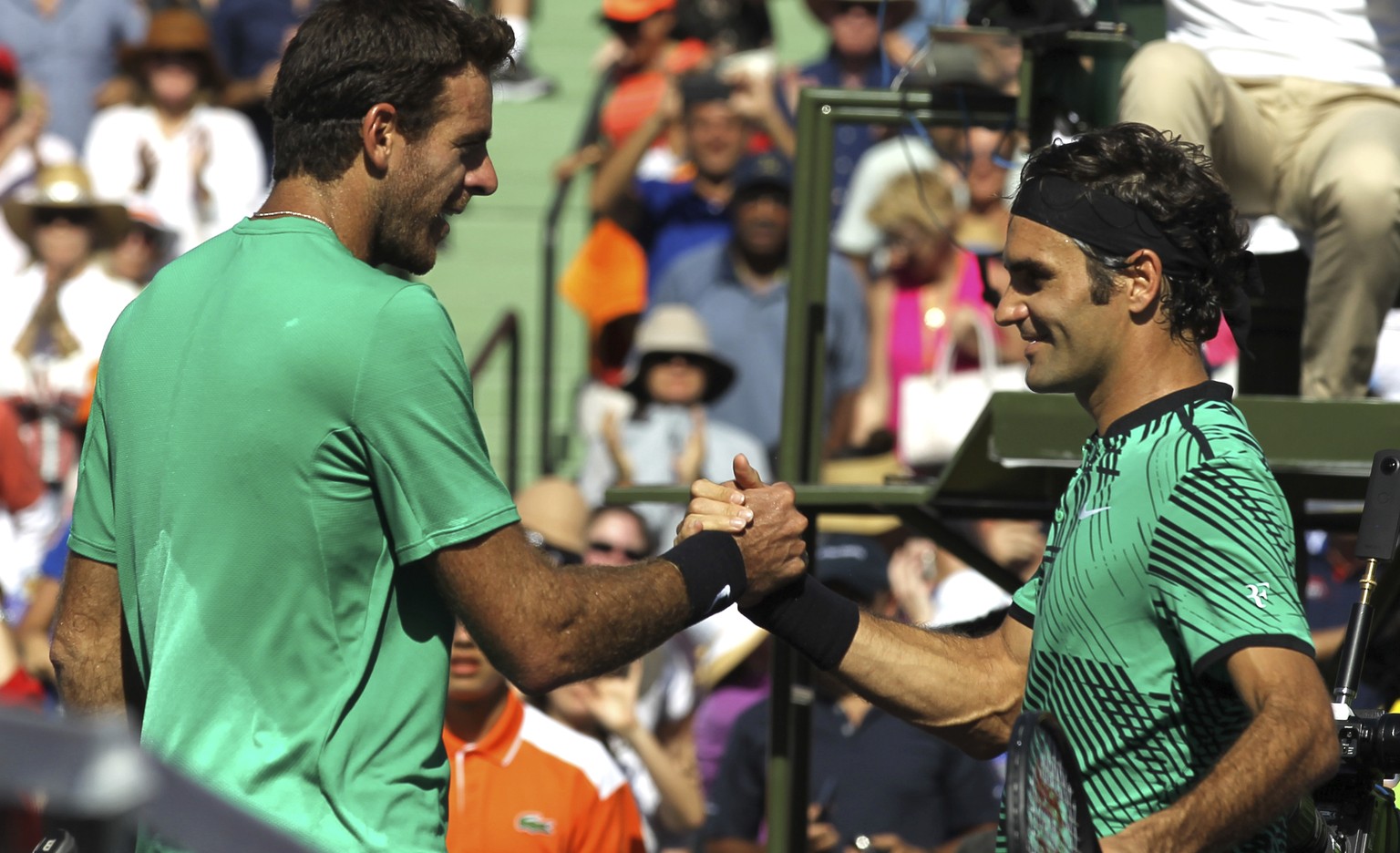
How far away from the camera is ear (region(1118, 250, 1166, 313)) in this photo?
2918mm

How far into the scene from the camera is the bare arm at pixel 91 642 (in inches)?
118

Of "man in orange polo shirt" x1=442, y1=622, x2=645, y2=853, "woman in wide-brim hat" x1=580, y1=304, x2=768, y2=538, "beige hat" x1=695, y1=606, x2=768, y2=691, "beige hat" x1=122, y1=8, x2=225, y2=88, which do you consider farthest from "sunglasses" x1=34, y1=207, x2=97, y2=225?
"man in orange polo shirt" x1=442, y1=622, x2=645, y2=853

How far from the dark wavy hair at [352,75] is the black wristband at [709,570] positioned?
2.72 feet

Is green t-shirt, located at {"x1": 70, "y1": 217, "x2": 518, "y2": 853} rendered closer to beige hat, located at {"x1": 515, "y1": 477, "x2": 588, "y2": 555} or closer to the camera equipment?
the camera equipment

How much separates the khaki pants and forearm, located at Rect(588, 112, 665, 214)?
419 centimetres

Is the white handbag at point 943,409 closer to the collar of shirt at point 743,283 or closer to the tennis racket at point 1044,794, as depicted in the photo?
the collar of shirt at point 743,283

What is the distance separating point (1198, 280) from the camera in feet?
9.66

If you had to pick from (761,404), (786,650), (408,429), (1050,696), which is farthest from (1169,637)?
(761,404)

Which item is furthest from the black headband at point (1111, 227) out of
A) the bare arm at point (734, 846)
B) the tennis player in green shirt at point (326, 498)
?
the bare arm at point (734, 846)

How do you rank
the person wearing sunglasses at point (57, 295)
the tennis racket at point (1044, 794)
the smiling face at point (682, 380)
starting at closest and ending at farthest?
the tennis racket at point (1044, 794) < the smiling face at point (682, 380) < the person wearing sunglasses at point (57, 295)

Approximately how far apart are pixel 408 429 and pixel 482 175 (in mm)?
526

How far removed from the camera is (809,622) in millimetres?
3453

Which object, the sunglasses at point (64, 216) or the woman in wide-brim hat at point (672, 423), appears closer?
the woman in wide-brim hat at point (672, 423)

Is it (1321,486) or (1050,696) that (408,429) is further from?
(1321,486)
